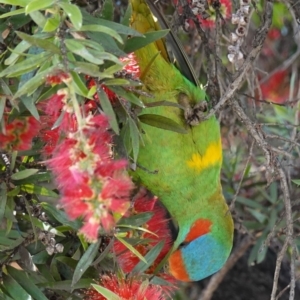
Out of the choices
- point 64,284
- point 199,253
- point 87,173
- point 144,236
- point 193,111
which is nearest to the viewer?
point 87,173

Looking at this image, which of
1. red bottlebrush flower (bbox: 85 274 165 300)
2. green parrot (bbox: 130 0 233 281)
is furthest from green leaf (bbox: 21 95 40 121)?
green parrot (bbox: 130 0 233 281)

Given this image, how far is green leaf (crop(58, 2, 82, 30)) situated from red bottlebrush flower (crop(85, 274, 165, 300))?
19.4 inches

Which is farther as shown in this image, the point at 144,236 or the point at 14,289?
the point at 144,236

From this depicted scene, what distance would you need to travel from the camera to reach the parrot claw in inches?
55.9

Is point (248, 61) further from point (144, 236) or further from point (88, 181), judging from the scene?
point (88, 181)

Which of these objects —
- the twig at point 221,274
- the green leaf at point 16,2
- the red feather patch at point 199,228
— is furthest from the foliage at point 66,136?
the twig at point 221,274

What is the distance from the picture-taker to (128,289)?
3.28ft

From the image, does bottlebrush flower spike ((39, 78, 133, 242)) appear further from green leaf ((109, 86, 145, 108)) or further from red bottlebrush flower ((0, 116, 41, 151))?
red bottlebrush flower ((0, 116, 41, 151))

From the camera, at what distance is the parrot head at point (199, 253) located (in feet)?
5.23

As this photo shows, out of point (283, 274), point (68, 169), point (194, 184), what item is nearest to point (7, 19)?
point (68, 169)

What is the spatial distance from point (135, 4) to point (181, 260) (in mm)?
723

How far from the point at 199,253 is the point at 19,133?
0.78 metres

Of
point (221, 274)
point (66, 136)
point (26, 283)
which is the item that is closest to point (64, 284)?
point (26, 283)

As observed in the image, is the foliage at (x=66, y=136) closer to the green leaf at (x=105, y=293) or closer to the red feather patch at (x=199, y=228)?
the green leaf at (x=105, y=293)
